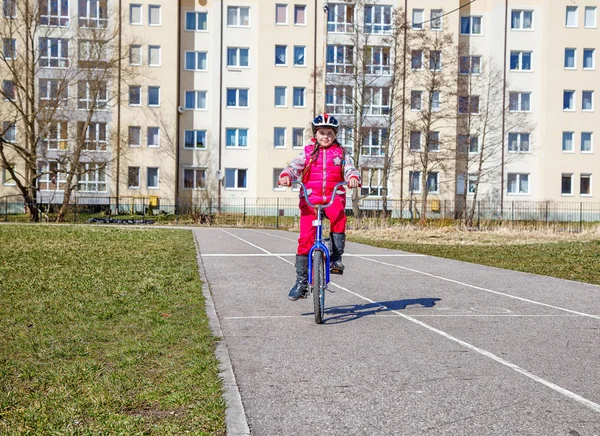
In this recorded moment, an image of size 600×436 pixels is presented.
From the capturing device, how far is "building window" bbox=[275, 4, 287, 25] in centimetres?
5506

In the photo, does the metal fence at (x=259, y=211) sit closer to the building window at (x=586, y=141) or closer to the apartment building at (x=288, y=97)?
the apartment building at (x=288, y=97)

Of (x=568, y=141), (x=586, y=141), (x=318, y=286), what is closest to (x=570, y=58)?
(x=568, y=141)

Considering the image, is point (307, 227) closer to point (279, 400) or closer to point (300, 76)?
point (279, 400)

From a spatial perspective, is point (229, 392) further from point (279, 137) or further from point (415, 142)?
point (279, 137)

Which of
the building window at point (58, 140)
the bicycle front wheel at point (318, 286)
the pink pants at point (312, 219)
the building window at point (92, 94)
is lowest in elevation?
the bicycle front wheel at point (318, 286)

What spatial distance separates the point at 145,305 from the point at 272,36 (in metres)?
48.4

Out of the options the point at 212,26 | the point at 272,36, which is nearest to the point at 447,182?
the point at 272,36

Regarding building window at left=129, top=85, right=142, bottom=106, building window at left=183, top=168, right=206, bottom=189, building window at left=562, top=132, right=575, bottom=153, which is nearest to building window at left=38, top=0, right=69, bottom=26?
building window at left=129, top=85, right=142, bottom=106

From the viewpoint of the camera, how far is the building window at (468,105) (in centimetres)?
4978

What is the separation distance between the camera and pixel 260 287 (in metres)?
10.7

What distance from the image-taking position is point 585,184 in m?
56.2

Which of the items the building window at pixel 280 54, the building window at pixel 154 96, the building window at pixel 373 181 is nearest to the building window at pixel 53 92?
the building window at pixel 154 96

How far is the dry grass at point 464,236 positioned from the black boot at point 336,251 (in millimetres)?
16681

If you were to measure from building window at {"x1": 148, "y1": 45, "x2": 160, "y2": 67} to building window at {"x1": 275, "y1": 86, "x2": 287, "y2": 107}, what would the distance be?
28.8 feet
